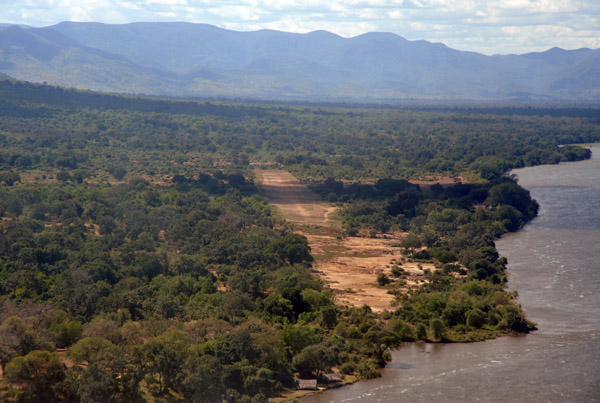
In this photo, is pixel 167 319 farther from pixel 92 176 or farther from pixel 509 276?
pixel 92 176

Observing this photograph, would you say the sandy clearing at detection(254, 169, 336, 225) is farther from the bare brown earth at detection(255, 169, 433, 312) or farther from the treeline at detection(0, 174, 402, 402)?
the treeline at detection(0, 174, 402, 402)

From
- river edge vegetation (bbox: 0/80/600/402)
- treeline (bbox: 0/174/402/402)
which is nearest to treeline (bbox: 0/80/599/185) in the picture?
river edge vegetation (bbox: 0/80/600/402)

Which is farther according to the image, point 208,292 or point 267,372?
point 208,292

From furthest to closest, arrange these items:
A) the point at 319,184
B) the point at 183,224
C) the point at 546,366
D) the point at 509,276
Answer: the point at 319,184
the point at 183,224
the point at 509,276
the point at 546,366

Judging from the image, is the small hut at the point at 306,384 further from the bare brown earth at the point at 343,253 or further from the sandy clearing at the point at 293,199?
the sandy clearing at the point at 293,199

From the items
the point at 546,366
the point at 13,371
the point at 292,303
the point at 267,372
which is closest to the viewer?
the point at 13,371

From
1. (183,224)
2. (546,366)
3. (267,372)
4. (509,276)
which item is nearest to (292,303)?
(267,372)
